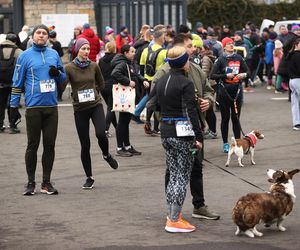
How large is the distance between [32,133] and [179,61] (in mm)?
2612

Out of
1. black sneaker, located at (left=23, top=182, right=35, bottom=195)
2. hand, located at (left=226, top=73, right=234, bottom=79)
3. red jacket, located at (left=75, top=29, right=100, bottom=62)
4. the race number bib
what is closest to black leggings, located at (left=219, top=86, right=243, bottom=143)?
hand, located at (left=226, top=73, right=234, bottom=79)

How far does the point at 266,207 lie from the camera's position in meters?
8.29

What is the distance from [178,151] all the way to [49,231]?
1504 mm

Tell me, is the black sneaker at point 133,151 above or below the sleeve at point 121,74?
below

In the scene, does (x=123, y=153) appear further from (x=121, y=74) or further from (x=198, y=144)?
(x=198, y=144)

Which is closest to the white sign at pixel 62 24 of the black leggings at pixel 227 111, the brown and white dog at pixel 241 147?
the black leggings at pixel 227 111

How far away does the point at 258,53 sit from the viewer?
1024 inches

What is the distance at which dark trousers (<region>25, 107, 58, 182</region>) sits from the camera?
1028 cm

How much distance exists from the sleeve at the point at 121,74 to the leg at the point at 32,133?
3.25 m

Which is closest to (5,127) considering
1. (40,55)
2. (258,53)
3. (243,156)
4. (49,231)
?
(243,156)

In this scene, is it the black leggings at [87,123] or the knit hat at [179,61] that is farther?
the black leggings at [87,123]

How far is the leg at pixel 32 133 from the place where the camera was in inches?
404

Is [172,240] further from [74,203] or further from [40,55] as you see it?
[40,55]

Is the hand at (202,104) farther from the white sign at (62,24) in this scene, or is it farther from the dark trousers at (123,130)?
the white sign at (62,24)
